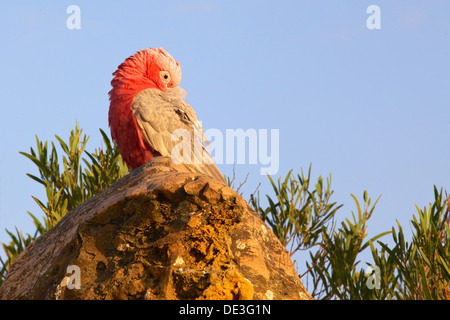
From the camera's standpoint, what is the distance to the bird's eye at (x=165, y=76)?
Answer: 22.5 feet

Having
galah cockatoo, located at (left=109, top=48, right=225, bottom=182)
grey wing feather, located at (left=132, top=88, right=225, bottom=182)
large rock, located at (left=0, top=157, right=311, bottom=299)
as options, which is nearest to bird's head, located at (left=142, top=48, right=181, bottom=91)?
galah cockatoo, located at (left=109, top=48, right=225, bottom=182)

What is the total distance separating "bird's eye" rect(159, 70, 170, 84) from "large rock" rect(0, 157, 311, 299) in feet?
11.6

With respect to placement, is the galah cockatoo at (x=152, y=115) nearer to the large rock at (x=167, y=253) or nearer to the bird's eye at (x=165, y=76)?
the bird's eye at (x=165, y=76)

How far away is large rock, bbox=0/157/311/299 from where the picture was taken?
3043 millimetres

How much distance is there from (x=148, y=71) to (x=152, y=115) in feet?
2.71

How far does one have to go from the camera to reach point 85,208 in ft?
13.3

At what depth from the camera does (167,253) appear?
10.4 ft

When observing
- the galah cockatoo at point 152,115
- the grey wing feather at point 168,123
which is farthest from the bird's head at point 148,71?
the grey wing feather at point 168,123

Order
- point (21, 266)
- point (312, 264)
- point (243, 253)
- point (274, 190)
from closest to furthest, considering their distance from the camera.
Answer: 1. point (243, 253)
2. point (21, 266)
3. point (312, 264)
4. point (274, 190)
